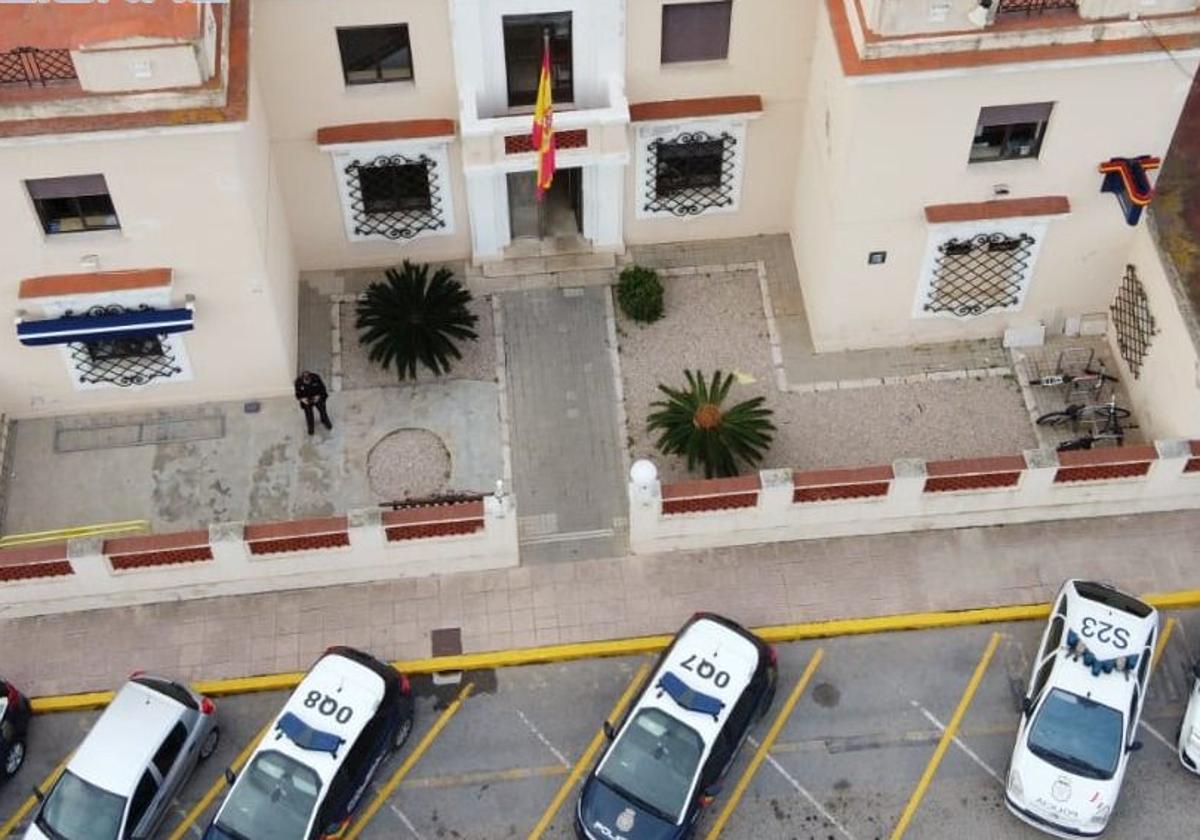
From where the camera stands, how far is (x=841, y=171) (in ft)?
78.6

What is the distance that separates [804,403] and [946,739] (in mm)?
7307

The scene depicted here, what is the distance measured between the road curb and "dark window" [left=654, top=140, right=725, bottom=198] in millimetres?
9645

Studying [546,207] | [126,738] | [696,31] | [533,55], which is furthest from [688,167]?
[126,738]

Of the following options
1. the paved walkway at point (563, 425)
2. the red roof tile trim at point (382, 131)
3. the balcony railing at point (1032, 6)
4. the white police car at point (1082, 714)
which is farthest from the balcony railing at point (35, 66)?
the white police car at point (1082, 714)

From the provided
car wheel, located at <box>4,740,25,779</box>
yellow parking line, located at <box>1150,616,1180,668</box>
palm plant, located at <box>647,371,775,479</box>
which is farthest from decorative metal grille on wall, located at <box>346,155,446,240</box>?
yellow parking line, located at <box>1150,616,1180,668</box>

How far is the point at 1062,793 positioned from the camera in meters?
20.8

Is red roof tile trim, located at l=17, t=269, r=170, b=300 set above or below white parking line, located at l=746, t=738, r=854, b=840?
above

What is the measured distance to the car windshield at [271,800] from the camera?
2030cm

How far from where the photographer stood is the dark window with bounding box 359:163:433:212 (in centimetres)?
2662

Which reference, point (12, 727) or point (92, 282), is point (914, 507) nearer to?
point (92, 282)

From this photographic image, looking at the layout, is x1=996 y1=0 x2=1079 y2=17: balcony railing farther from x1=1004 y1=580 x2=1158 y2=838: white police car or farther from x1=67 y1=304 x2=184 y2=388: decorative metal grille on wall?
x1=67 y1=304 x2=184 y2=388: decorative metal grille on wall

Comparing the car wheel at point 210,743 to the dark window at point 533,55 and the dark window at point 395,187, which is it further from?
the dark window at point 533,55

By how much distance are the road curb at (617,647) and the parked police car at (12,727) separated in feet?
2.26

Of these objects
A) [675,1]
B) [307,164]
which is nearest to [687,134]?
[675,1]
